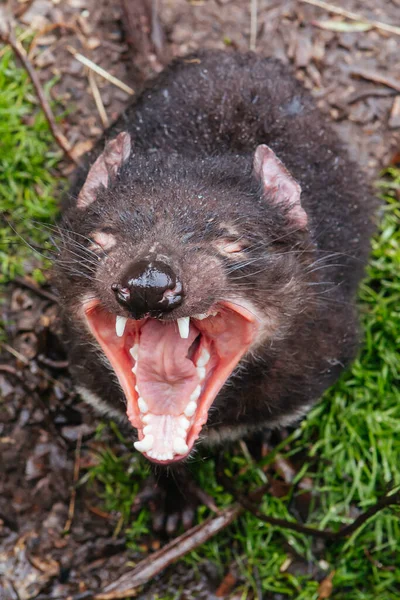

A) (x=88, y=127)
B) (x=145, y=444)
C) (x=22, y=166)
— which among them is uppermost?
(x=145, y=444)

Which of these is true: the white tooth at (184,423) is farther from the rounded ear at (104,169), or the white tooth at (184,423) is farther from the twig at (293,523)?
the twig at (293,523)

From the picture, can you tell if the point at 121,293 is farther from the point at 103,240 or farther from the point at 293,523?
the point at 293,523

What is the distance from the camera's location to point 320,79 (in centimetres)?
554

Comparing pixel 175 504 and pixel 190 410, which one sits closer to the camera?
pixel 190 410

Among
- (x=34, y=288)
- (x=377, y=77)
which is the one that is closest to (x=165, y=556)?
(x=34, y=288)

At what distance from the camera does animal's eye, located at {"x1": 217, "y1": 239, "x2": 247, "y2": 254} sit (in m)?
3.17

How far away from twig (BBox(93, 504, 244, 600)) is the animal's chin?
1.36 metres

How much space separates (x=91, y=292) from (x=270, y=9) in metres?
3.15

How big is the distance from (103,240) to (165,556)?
1.91m

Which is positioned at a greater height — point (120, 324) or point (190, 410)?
point (120, 324)

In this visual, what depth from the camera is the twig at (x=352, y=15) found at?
219 inches

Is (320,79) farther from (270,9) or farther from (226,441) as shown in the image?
(226,441)

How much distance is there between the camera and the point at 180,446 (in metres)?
3.10

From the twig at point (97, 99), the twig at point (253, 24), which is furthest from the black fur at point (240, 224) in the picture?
the twig at point (253, 24)
